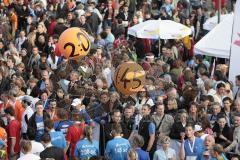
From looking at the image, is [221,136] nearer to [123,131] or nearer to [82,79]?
[123,131]

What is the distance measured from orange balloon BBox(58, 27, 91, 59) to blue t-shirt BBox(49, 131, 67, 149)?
3.97 meters

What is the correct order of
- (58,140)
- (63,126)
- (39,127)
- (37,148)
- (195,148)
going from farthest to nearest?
(39,127) → (63,126) → (58,140) → (195,148) → (37,148)

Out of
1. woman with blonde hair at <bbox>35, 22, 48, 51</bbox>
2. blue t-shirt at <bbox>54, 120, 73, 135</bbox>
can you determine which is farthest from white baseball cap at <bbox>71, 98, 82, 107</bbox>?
woman with blonde hair at <bbox>35, 22, 48, 51</bbox>

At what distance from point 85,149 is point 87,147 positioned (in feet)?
0.14

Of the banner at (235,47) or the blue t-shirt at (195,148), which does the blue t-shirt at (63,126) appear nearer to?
the blue t-shirt at (195,148)

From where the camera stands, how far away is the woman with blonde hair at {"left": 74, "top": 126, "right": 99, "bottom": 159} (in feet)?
48.2

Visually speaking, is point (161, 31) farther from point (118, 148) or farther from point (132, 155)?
point (132, 155)

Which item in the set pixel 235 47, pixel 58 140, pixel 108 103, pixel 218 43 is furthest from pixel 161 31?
pixel 58 140

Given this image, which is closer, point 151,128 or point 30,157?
point 30,157

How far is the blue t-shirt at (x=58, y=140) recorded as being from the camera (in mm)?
15078

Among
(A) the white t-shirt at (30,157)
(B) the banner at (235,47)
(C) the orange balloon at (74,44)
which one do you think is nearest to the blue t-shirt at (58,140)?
(A) the white t-shirt at (30,157)

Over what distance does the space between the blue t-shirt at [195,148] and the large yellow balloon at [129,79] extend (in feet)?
6.59

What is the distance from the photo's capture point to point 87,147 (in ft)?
48.3

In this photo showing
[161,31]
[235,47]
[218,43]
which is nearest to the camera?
[235,47]
